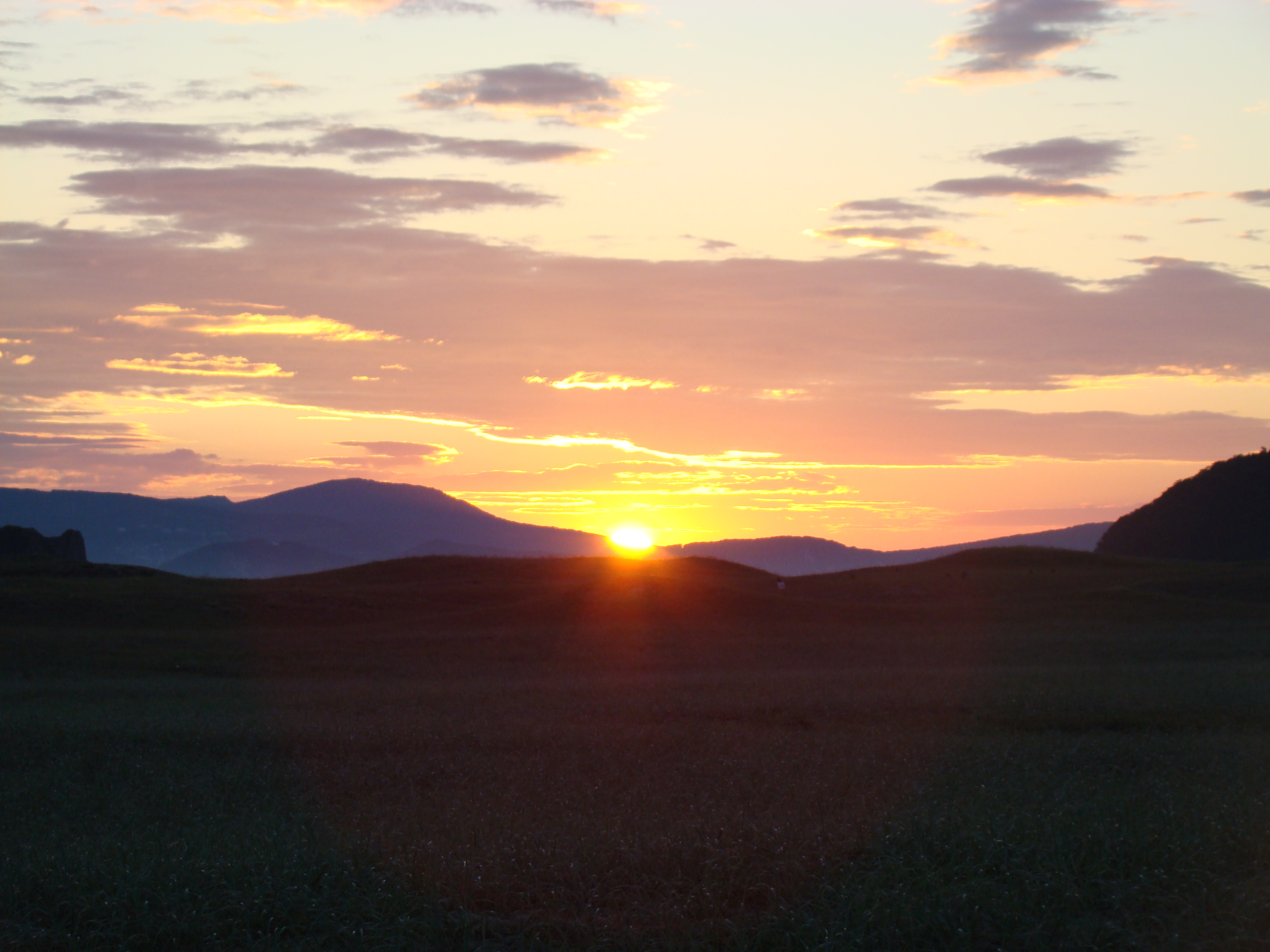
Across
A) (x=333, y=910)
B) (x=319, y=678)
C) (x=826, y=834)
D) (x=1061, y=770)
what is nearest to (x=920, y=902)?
(x=826, y=834)

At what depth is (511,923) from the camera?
7.20 m

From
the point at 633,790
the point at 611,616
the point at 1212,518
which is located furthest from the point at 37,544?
the point at 1212,518

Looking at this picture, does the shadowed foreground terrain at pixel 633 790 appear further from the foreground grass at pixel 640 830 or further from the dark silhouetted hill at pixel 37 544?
the dark silhouetted hill at pixel 37 544

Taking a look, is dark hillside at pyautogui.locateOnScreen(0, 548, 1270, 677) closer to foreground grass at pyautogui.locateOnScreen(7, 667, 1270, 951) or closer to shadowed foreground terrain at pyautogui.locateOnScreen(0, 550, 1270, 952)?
shadowed foreground terrain at pyautogui.locateOnScreen(0, 550, 1270, 952)

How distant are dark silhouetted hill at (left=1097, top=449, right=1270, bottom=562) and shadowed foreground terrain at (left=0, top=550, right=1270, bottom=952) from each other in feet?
211

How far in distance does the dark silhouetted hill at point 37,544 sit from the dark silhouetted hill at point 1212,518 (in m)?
80.3

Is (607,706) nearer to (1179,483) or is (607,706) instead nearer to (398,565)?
(398,565)

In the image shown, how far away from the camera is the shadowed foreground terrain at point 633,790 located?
7160 mm

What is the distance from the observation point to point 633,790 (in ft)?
39.3

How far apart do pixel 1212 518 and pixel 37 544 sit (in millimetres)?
95721

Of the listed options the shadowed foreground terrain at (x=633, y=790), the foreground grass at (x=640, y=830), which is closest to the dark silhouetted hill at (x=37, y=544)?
the shadowed foreground terrain at (x=633, y=790)

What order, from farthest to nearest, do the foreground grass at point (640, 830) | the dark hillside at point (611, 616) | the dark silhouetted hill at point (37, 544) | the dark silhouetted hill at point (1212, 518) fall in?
1. the dark silhouetted hill at point (1212, 518)
2. the dark silhouetted hill at point (37, 544)
3. the dark hillside at point (611, 616)
4. the foreground grass at point (640, 830)

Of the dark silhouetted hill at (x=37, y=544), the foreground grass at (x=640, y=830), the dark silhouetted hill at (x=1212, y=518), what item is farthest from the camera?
the dark silhouetted hill at (x=1212, y=518)

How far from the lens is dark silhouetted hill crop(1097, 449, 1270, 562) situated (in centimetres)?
9019
